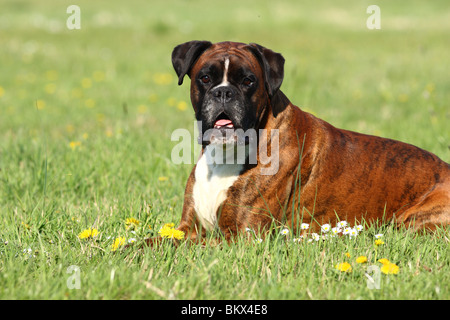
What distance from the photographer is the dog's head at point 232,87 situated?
12.1 ft

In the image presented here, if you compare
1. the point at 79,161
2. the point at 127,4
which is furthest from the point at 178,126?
the point at 127,4

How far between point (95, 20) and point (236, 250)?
65.3 ft

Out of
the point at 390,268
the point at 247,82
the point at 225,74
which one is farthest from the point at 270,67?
the point at 390,268

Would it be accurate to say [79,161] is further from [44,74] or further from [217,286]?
[44,74]

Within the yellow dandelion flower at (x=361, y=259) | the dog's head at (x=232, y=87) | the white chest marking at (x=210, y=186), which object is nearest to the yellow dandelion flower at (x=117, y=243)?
the white chest marking at (x=210, y=186)

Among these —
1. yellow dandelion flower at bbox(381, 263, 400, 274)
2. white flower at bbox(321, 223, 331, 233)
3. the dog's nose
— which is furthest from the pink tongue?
yellow dandelion flower at bbox(381, 263, 400, 274)

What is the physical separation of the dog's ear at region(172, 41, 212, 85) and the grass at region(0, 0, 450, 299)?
3.62 feet

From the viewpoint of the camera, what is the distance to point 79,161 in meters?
5.45

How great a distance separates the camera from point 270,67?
12.7 feet

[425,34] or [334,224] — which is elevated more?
[425,34]

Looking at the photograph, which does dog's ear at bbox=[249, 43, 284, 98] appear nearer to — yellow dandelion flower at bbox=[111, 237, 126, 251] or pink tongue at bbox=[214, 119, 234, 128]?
pink tongue at bbox=[214, 119, 234, 128]

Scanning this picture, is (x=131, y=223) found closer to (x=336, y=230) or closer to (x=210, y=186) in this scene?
(x=210, y=186)

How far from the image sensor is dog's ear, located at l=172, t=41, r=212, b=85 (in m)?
3.96

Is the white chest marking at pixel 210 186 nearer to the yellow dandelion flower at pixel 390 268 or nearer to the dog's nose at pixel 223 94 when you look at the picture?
the dog's nose at pixel 223 94
